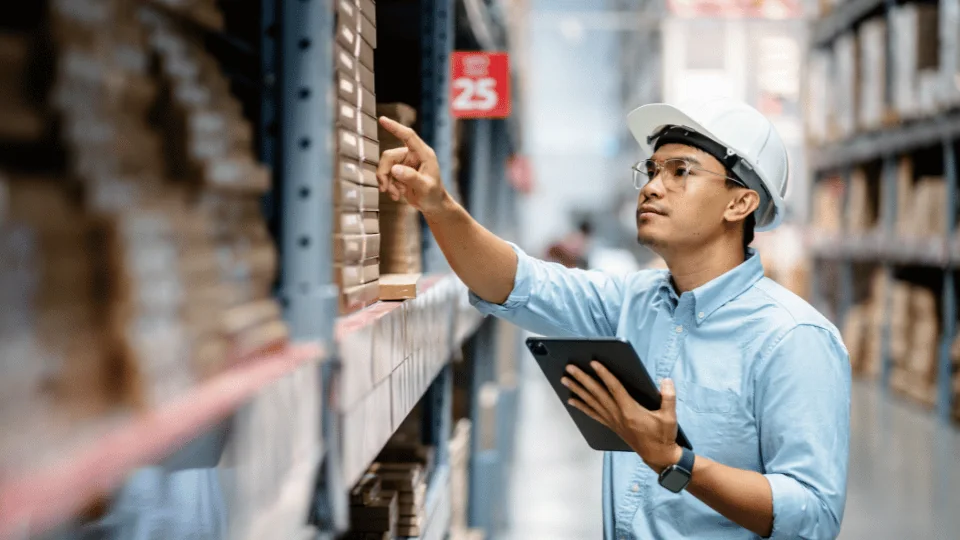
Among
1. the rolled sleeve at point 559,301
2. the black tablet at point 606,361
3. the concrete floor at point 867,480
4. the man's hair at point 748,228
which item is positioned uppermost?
the man's hair at point 748,228

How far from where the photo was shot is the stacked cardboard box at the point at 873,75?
8367mm

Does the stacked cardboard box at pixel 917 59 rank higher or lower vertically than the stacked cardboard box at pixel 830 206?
higher

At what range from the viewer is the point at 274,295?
1.13 metres

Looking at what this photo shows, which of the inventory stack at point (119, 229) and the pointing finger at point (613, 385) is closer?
the inventory stack at point (119, 229)

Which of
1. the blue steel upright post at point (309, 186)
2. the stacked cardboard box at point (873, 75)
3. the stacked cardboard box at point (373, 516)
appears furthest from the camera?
the stacked cardboard box at point (873, 75)

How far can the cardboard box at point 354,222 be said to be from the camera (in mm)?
1345

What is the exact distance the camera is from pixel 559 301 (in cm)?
237

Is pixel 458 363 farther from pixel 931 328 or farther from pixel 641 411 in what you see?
pixel 931 328

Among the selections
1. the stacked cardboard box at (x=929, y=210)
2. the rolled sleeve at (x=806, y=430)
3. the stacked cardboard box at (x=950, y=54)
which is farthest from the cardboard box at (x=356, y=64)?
the stacked cardboard box at (x=929, y=210)

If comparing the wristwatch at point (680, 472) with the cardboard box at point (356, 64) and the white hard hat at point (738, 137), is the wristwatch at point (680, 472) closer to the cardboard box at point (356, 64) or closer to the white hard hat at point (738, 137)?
the white hard hat at point (738, 137)

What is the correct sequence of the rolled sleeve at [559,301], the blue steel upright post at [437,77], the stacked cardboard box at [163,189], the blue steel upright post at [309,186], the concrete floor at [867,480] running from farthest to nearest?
the concrete floor at [867,480], the blue steel upright post at [437,77], the rolled sleeve at [559,301], the blue steel upright post at [309,186], the stacked cardboard box at [163,189]

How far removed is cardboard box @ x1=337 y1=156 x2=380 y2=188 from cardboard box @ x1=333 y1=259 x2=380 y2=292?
0.14 metres

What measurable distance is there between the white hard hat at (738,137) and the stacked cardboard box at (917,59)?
5.80 m

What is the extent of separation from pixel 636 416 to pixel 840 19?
31.1 ft
